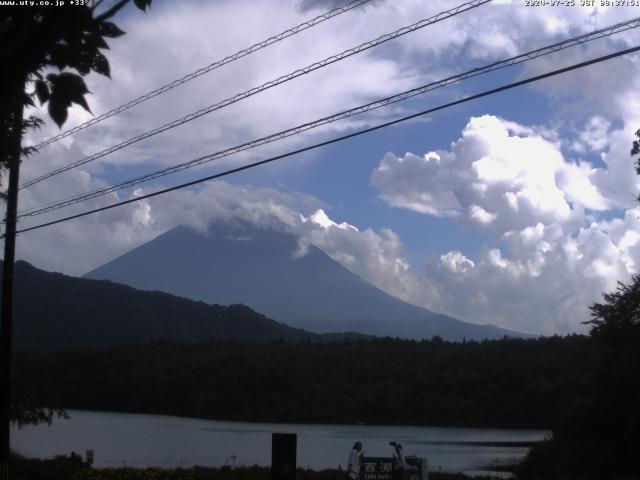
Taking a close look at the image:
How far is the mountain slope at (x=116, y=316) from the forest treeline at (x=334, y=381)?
1652 inches

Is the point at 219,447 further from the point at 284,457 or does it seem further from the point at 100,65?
the point at 100,65

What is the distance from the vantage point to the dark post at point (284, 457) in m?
15.1

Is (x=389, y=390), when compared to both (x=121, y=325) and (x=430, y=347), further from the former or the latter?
(x=121, y=325)

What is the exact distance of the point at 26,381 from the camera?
23406 millimetres

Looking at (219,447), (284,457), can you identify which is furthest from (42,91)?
(219,447)

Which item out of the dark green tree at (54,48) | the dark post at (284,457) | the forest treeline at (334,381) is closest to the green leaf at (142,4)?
the dark green tree at (54,48)

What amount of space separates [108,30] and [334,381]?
94796 mm

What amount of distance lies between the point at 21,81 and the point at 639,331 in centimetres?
3083

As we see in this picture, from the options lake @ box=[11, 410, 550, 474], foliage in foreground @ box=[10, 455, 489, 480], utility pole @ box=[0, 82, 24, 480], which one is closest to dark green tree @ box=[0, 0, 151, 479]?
utility pole @ box=[0, 82, 24, 480]

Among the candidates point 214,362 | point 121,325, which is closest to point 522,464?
point 214,362

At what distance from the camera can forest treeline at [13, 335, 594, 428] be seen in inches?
3287

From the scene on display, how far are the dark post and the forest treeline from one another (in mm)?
64811

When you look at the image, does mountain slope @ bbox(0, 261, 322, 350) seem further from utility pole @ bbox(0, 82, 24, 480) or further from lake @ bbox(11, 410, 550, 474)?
utility pole @ bbox(0, 82, 24, 480)

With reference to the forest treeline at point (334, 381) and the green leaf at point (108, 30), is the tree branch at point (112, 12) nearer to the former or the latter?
the green leaf at point (108, 30)
